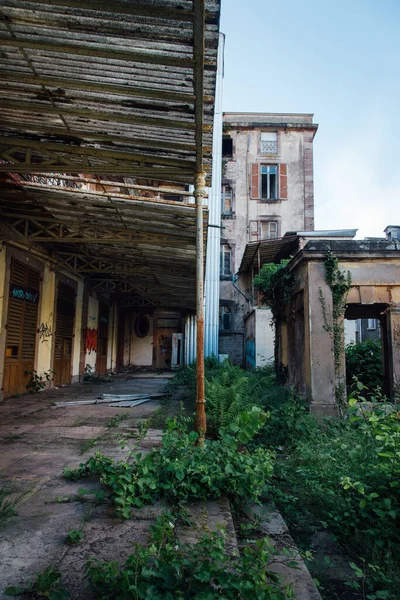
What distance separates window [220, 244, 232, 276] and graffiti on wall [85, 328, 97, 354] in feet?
31.8

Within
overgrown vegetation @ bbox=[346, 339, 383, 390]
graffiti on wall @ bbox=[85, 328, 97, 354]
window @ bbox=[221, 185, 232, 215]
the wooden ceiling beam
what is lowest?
overgrown vegetation @ bbox=[346, 339, 383, 390]

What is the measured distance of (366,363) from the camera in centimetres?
1108

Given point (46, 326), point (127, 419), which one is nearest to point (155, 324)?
point (46, 326)

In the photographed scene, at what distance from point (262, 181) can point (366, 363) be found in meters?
16.0

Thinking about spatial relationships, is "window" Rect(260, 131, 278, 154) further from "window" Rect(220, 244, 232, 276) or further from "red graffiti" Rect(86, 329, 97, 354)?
"red graffiti" Rect(86, 329, 97, 354)

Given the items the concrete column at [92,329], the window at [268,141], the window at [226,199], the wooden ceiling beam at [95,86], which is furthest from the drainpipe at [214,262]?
the wooden ceiling beam at [95,86]

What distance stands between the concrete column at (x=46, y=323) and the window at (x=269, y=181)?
52.2 feet

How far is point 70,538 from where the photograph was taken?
8.06 feet

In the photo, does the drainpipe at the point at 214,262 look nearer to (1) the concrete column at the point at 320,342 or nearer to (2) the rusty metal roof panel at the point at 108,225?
(2) the rusty metal roof panel at the point at 108,225

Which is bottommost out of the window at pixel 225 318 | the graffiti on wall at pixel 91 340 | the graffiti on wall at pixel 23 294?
the graffiti on wall at pixel 91 340

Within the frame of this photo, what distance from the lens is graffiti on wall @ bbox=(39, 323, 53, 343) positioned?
11008mm

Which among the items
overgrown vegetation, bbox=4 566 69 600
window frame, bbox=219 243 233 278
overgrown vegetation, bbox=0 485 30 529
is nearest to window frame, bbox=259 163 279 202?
window frame, bbox=219 243 233 278

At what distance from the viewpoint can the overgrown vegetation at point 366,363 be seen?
35.0 feet

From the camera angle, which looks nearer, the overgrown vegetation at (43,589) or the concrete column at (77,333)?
the overgrown vegetation at (43,589)
